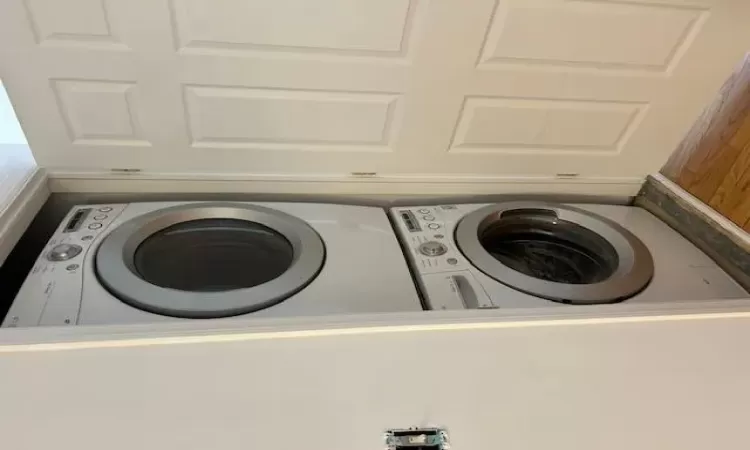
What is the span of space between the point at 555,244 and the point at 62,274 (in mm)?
1416

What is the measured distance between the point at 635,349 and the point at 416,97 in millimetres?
797

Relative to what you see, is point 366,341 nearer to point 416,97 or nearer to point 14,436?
point 14,436

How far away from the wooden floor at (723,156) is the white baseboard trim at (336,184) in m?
0.17

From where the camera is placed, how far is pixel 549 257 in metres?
1.85

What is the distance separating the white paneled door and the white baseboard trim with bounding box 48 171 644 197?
1.0 inches

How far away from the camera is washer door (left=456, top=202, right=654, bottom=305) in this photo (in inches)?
63.2

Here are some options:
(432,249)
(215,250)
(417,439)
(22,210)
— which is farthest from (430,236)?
(22,210)

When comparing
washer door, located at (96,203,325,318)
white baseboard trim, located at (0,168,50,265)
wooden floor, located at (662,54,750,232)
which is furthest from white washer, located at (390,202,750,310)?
white baseboard trim, located at (0,168,50,265)

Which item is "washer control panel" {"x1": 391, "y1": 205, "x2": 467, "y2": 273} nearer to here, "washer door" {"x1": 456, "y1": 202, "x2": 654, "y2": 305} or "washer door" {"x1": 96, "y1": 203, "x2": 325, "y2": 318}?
"washer door" {"x1": 456, "y1": 202, "x2": 654, "y2": 305}

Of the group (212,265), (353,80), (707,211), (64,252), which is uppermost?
(353,80)

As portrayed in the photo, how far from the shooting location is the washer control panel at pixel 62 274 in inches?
47.5

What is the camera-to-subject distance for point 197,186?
1665mm

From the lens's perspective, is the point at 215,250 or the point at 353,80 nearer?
the point at 353,80

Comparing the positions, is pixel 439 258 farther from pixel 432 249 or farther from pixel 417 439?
pixel 417 439
